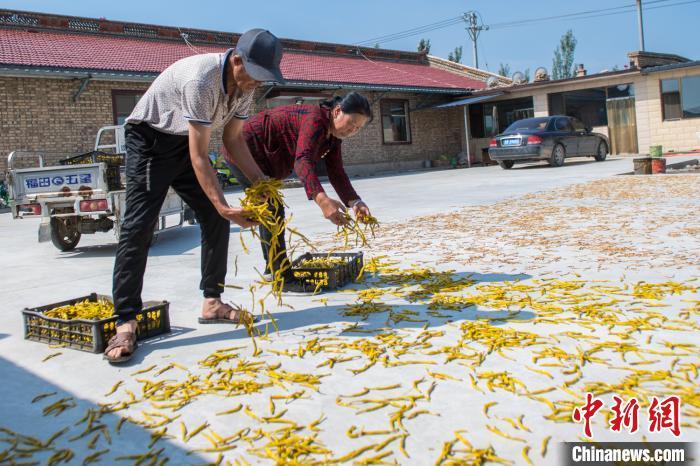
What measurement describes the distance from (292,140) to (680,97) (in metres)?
26.0

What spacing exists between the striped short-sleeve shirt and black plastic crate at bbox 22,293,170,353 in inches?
48.3

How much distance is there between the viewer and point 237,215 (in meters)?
3.91

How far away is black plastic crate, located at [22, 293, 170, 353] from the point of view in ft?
13.0

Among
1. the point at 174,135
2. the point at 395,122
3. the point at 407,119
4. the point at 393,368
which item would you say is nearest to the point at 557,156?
the point at 395,122

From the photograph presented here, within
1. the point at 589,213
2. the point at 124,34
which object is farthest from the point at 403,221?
the point at 124,34

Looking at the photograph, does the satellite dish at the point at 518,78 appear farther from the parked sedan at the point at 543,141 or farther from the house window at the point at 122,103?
the house window at the point at 122,103

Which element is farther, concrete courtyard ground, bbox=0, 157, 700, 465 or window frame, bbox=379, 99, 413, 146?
window frame, bbox=379, 99, 413, 146

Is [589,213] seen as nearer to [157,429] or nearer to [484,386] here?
[484,386]

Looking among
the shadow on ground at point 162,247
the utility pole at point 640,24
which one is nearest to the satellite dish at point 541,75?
the utility pole at point 640,24

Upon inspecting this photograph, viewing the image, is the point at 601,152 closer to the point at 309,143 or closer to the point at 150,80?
the point at 150,80

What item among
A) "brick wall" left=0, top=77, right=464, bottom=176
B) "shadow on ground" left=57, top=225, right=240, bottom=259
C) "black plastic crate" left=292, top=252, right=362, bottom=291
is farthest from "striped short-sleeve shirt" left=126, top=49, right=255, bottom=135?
"brick wall" left=0, top=77, right=464, bottom=176

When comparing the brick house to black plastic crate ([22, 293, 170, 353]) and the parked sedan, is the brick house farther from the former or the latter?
black plastic crate ([22, 293, 170, 353])

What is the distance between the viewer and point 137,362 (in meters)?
3.81

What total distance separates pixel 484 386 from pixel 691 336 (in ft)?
4.52
